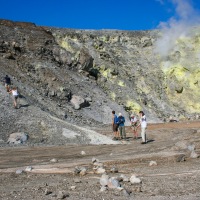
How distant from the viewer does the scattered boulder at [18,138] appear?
70.9ft

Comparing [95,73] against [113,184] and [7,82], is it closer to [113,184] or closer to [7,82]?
[7,82]

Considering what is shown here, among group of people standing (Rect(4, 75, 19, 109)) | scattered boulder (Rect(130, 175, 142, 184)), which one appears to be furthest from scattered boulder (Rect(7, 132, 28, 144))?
scattered boulder (Rect(130, 175, 142, 184))

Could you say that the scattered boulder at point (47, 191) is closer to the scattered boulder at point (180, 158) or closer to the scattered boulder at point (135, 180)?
the scattered boulder at point (135, 180)

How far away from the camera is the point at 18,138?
862 inches

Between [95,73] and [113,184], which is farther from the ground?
[95,73]

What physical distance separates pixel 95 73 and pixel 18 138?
2232 cm

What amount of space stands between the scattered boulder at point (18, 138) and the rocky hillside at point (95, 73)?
2.84ft

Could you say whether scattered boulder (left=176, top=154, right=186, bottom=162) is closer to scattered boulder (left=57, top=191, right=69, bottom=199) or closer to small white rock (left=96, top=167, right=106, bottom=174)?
small white rock (left=96, top=167, right=106, bottom=174)

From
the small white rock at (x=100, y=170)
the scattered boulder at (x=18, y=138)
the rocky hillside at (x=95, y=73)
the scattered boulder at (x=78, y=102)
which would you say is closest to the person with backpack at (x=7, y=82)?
the rocky hillside at (x=95, y=73)

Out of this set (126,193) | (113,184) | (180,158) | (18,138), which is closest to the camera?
(126,193)

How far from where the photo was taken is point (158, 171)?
12078mm

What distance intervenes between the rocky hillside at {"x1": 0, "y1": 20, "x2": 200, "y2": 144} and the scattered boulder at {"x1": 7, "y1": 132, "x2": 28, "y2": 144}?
0.87 meters

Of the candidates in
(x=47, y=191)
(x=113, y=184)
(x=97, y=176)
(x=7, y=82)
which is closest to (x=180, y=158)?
(x=97, y=176)

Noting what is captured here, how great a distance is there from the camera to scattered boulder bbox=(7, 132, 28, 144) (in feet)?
70.9
